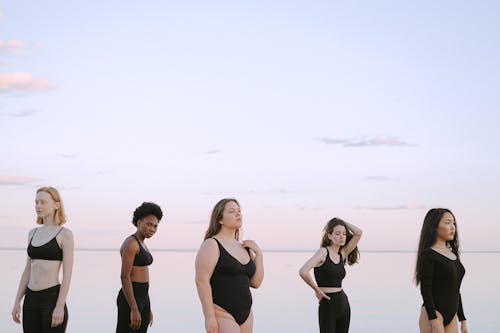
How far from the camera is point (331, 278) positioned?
8.97 meters

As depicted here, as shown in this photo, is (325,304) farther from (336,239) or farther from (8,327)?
(8,327)

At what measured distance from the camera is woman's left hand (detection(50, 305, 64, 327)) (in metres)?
6.96

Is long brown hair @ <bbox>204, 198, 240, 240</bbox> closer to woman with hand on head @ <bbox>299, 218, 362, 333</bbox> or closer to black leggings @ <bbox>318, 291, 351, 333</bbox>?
woman with hand on head @ <bbox>299, 218, 362, 333</bbox>

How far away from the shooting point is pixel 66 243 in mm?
7121

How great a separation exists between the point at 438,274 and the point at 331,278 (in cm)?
172

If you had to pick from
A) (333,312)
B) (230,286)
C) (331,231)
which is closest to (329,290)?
(333,312)

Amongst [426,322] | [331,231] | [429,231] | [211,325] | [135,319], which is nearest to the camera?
[211,325]

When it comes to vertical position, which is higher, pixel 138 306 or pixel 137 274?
pixel 137 274

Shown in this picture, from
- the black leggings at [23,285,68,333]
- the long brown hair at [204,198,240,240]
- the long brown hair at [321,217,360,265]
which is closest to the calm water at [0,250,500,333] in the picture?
the long brown hair at [321,217,360,265]

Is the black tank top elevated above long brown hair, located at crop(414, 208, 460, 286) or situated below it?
below

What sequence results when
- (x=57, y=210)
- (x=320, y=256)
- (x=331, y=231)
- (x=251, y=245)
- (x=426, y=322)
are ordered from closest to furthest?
(x=251, y=245) → (x=57, y=210) → (x=426, y=322) → (x=320, y=256) → (x=331, y=231)

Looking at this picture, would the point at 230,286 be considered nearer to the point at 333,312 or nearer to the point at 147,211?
the point at 147,211

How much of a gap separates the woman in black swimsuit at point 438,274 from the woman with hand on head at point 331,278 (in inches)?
59.1

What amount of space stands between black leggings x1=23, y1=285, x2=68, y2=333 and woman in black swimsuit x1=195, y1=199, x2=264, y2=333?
147cm
